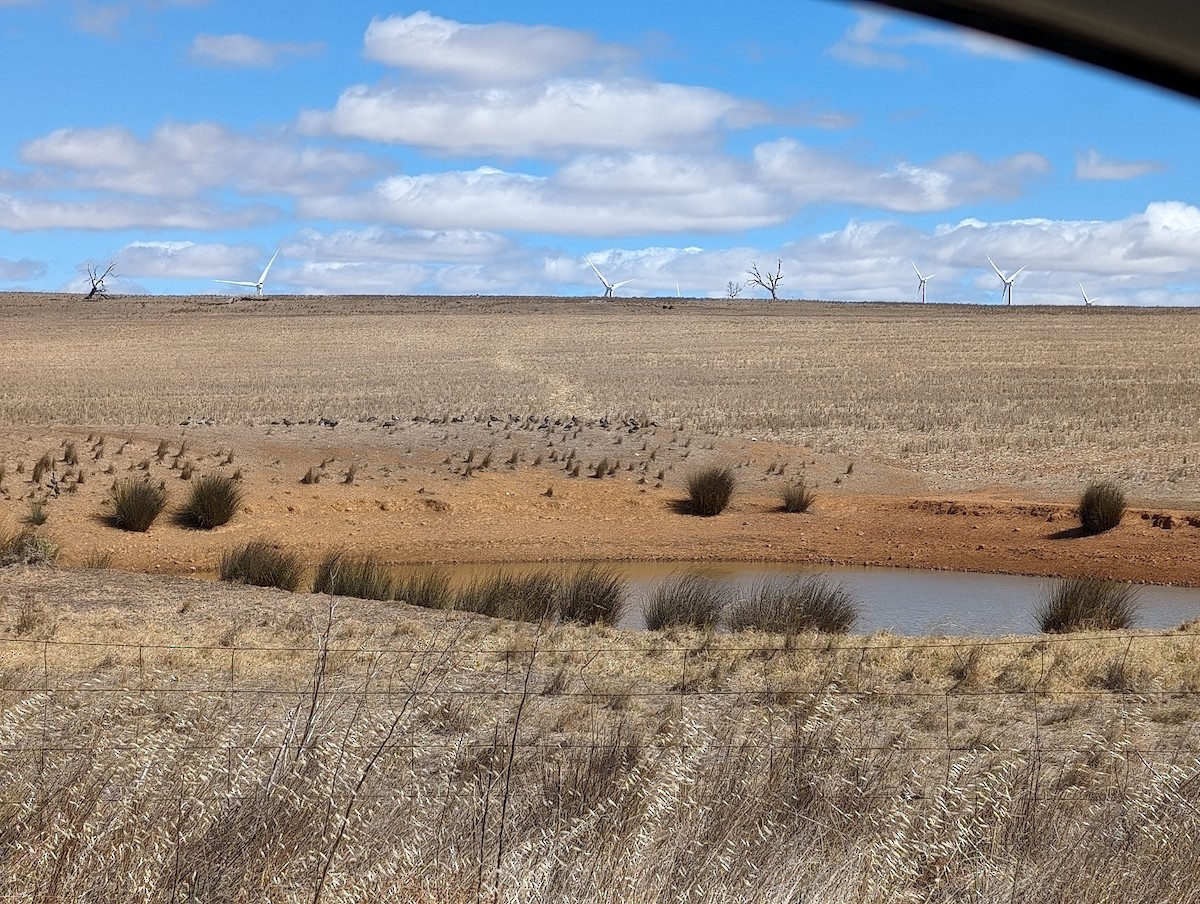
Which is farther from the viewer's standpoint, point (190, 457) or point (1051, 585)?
point (190, 457)

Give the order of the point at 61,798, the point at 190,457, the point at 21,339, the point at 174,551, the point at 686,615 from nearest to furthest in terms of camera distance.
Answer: the point at 61,798, the point at 686,615, the point at 174,551, the point at 190,457, the point at 21,339

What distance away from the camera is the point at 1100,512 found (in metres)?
25.4

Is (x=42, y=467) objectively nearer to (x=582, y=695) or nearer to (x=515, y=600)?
(x=515, y=600)

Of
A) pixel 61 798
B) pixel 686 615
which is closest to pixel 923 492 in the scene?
pixel 686 615

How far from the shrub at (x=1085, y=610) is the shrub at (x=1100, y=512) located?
761 cm

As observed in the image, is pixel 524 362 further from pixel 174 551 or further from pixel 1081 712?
pixel 1081 712

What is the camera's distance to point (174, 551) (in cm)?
2412

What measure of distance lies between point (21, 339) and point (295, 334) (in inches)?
683

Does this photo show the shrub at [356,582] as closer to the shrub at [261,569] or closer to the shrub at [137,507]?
the shrub at [261,569]

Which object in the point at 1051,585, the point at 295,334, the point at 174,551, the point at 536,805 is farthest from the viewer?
the point at 295,334

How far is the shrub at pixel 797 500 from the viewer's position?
28562 millimetres

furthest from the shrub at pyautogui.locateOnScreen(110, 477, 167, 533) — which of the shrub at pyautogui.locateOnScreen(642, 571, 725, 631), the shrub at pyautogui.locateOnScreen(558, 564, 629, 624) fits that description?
the shrub at pyautogui.locateOnScreen(642, 571, 725, 631)

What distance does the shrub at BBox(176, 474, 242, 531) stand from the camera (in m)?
25.4

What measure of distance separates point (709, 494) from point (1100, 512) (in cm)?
786
